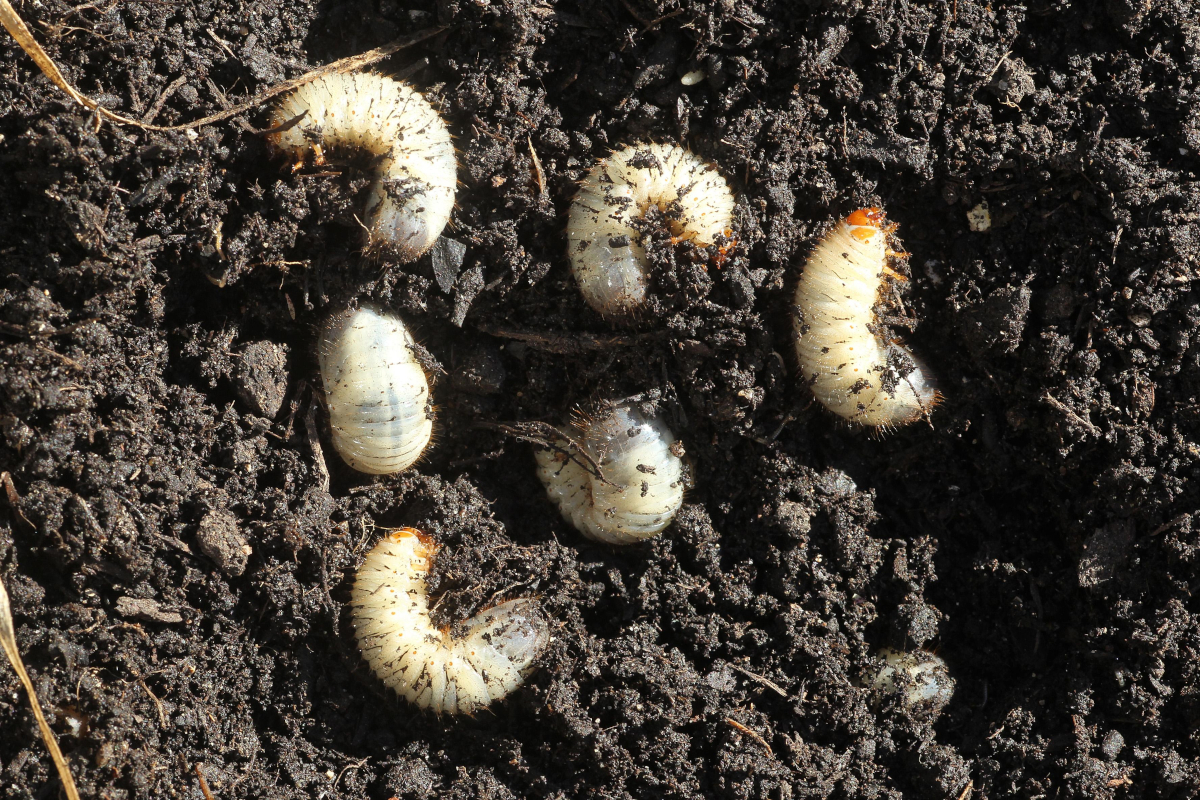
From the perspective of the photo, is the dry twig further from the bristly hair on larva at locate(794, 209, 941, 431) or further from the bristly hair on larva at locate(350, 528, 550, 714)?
the bristly hair on larva at locate(794, 209, 941, 431)

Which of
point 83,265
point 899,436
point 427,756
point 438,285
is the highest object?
point 83,265

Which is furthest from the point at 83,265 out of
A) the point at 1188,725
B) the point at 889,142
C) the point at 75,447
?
the point at 1188,725

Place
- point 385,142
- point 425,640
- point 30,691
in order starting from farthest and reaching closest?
1. point 425,640
2. point 385,142
3. point 30,691

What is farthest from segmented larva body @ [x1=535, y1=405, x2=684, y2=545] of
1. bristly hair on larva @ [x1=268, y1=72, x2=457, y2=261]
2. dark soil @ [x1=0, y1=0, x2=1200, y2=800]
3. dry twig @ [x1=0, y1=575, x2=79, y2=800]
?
dry twig @ [x1=0, y1=575, x2=79, y2=800]

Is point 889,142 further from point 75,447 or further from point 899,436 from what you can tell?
point 75,447

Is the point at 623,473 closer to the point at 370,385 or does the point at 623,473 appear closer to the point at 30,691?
the point at 370,385

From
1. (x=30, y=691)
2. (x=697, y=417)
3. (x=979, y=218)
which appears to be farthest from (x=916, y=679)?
(x=30, y=691)

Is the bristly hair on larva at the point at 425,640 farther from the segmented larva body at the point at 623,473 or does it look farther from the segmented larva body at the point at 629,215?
the segmented larva body at the point at 629,215
